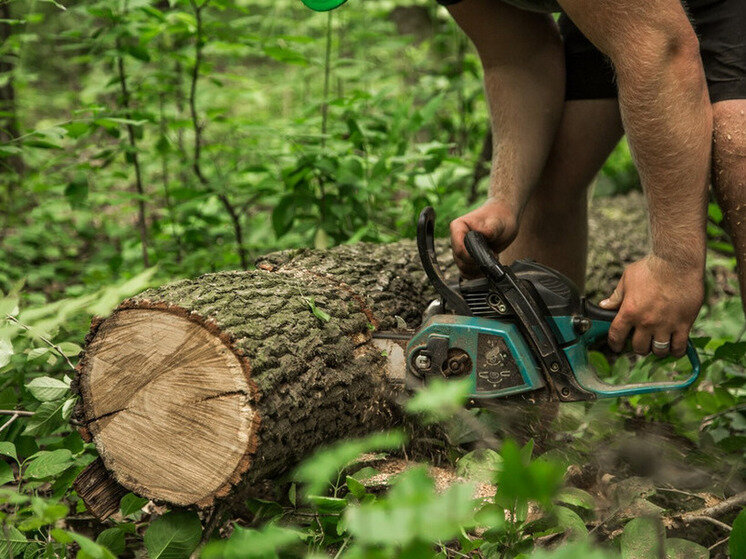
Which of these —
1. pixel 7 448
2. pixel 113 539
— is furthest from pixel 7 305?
pixel 113 539

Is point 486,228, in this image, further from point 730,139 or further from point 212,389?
point 212,389

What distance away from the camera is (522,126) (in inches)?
97.3

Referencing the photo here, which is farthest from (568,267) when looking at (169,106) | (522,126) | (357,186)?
(169,106)

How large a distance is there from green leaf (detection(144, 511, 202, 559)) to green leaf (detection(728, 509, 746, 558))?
1.20 meters

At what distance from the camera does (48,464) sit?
1.67m

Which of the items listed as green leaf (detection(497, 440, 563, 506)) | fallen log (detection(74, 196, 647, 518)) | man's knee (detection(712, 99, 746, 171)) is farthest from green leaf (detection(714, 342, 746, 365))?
green leaf (detection(497, 440, 563, 506))

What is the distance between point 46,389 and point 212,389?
1.79 ft

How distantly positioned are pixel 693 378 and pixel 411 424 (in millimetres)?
852

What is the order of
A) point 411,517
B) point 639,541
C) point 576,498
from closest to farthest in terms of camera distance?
point 411,517 < point 639,541 < point 576,498

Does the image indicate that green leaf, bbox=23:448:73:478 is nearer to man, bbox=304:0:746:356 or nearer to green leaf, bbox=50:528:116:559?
green leaf, bbox=50:528:116:559

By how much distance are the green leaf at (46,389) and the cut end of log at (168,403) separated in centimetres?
13

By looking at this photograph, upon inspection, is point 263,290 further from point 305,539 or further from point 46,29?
point 46,29

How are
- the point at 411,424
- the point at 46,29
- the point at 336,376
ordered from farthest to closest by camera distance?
the point at 46,29, the point at 411,424, the point at 336,376

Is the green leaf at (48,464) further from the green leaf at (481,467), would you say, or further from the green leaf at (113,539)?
the green leaf at (481,467)
